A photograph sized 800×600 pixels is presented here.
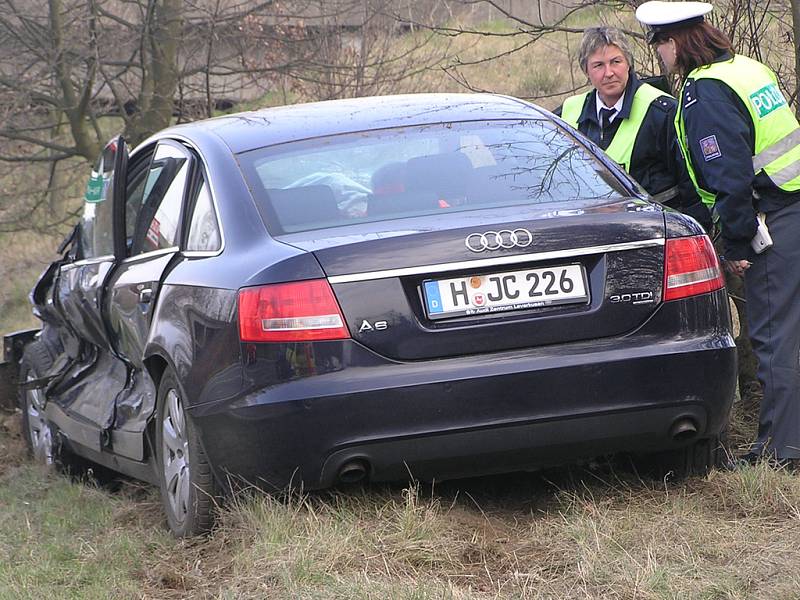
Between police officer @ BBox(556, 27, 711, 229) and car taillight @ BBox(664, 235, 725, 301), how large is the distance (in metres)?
1.39

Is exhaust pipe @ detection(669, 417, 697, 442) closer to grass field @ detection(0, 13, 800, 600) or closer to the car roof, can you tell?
grass field @ detection(0, 13, 800, 600)

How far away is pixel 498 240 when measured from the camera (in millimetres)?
4055

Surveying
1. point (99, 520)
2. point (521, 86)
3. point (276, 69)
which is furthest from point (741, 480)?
point (521, 86)

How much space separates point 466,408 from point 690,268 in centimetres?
88

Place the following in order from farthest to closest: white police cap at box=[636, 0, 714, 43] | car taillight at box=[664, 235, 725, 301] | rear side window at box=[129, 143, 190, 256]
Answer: rear side window at box=[129, 143, 190, 256] → white police cap at box=[636, 0, 714, 43] → car taillight at box=[664, 235, 725, 301]

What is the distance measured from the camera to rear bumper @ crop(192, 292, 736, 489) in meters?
3.99

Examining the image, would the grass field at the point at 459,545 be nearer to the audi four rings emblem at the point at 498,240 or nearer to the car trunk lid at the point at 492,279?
the car trunk lid at the point at 492,279

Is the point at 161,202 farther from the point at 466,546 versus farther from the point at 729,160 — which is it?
the point at 729,160

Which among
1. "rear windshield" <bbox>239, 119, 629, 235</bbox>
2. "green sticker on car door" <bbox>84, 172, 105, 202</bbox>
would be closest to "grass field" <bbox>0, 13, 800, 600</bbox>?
"rear windshield" <bbox>239, 119, 629, 235</bbox>

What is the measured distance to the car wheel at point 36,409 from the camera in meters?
6.57

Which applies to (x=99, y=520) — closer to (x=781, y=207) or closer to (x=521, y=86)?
(x=781, y=207)

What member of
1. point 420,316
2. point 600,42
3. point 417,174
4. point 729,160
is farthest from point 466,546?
point 600,42

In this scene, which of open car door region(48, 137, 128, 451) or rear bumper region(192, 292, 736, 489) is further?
open car door region(48, 137, 128, 451)

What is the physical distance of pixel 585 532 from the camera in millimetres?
4020
